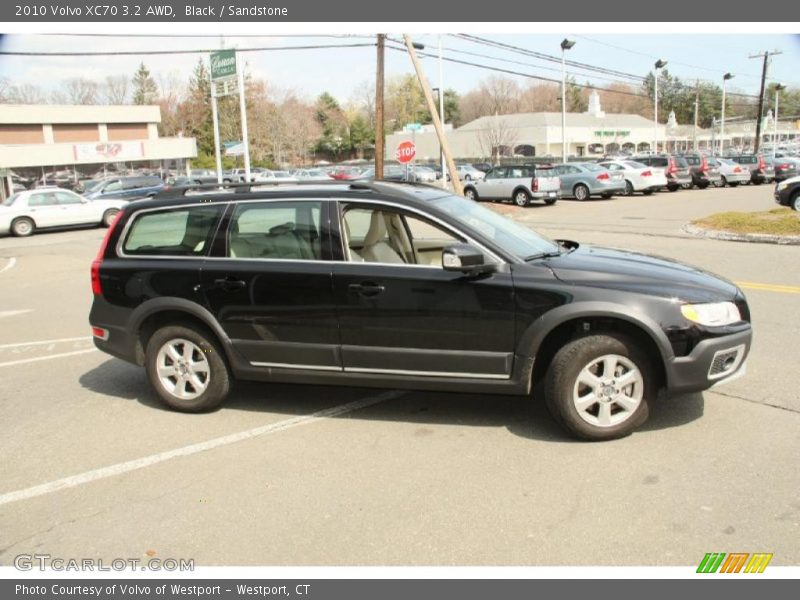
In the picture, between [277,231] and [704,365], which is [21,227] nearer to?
[277,231]

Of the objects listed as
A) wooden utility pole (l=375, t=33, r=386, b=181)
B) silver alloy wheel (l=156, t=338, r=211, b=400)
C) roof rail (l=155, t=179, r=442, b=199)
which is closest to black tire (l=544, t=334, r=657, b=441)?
roof rail (l=155, t=179, r=442, b=199)

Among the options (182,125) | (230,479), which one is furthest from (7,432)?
(182,125)

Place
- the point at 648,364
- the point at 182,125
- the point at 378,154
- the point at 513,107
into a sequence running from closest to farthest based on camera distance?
1. the point at 648,364
2. the point at 378,154
3. the point at 182,125
4. the point at 513,107

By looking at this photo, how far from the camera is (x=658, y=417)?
189 inches

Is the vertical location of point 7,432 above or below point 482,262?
below

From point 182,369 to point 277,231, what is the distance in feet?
4.36

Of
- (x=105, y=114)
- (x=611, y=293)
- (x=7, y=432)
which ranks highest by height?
(x=105, y=114)

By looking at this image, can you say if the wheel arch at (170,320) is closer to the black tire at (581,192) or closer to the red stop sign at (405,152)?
the red stop sign at (405,152)

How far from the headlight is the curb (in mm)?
10645

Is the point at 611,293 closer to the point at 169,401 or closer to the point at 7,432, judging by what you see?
the point at 169,401

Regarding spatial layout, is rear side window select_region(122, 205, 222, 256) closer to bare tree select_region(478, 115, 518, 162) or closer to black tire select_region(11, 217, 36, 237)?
black tire select_region(11, 217, 36, 237)

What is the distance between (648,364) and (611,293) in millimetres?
530

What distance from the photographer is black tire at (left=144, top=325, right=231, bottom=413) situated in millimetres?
5203

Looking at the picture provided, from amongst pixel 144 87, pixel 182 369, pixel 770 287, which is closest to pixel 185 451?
pixel 182 369
